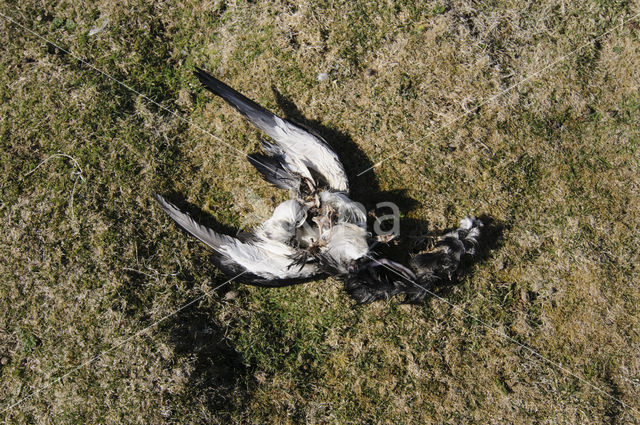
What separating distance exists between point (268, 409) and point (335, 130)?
6.03 ft

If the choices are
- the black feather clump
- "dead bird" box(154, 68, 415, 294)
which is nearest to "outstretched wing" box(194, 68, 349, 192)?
"dead bird" box(154, 68, 415, 294)

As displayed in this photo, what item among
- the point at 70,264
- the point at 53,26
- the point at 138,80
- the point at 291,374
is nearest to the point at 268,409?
the point at 291,374

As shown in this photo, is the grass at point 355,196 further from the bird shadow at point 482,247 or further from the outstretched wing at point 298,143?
the outstretched wing at point 298,143

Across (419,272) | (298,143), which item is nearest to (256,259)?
(298,143)

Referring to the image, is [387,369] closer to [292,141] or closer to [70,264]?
[292,141]

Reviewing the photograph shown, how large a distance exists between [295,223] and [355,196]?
60cm

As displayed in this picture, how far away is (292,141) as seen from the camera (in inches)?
106

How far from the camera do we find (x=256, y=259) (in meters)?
2.56

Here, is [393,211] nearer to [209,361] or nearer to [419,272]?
[419,272]

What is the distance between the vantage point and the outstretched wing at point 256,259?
2.53 meters

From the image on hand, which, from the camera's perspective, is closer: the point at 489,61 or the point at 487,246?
the point at 487,246

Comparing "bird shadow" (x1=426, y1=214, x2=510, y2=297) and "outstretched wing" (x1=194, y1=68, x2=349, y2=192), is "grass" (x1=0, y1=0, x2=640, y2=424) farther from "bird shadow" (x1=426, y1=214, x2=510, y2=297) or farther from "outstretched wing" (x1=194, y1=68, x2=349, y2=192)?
"outstretched wing" (x1=194, y1=68, x2=349, y2=192)

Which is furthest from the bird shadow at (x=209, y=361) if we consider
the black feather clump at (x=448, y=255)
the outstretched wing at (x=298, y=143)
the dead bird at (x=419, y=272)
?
the black feather clump at (x=448, y=255)

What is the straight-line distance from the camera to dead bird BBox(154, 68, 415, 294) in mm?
2490
